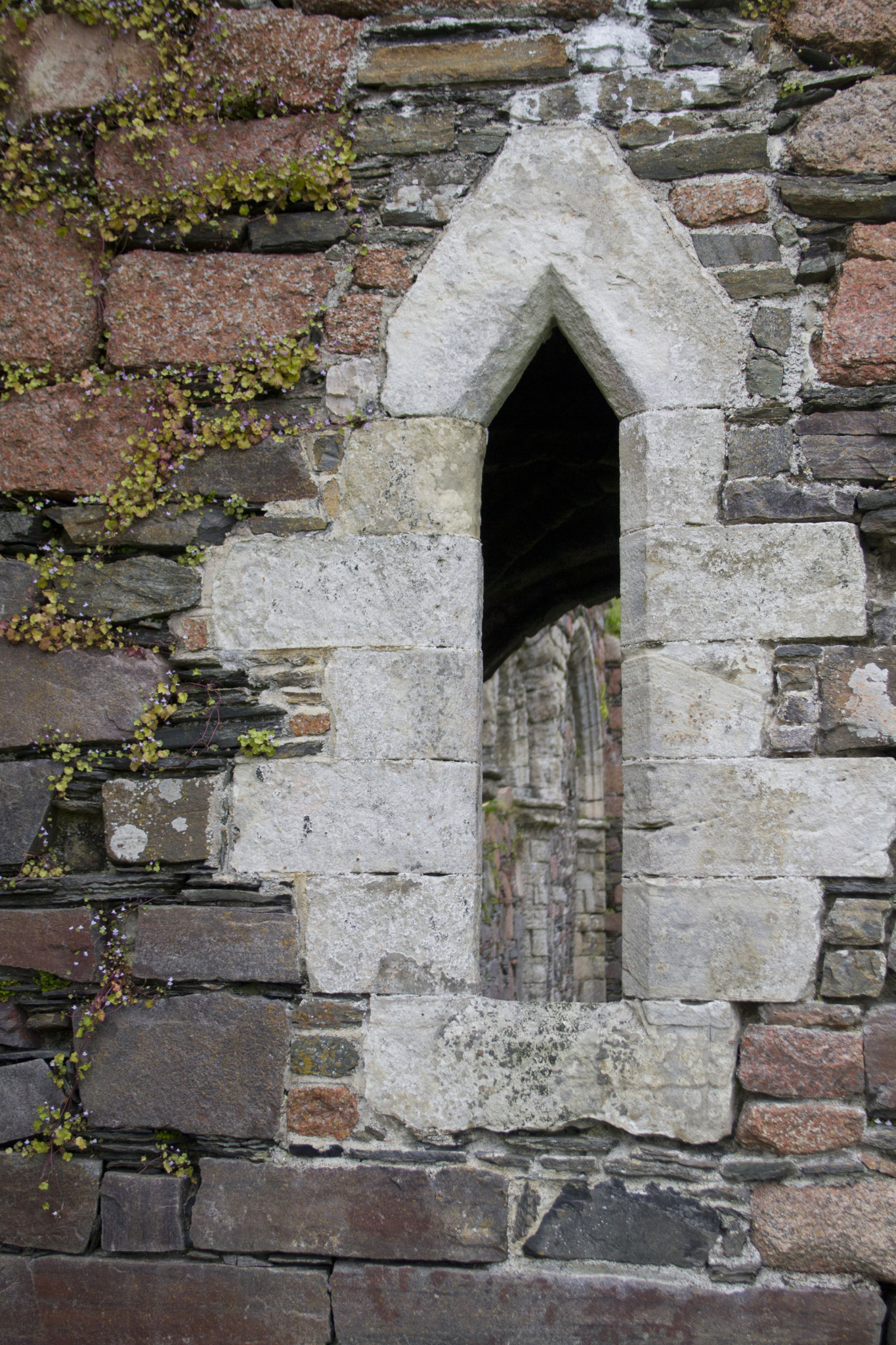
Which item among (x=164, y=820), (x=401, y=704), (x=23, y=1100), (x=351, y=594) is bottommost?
(x=23, y=1100)

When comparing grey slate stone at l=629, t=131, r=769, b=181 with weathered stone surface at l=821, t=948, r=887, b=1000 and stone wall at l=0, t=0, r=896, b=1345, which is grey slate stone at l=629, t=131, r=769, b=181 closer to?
stone wall at l=0, t=0, r=896, b=1345

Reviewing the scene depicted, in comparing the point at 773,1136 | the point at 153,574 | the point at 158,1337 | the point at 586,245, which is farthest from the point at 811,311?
the point at 158,1337

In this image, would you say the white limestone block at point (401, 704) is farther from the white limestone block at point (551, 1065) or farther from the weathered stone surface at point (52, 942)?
the weathered stone surface at point (52, 942)

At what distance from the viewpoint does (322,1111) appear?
2254 mm

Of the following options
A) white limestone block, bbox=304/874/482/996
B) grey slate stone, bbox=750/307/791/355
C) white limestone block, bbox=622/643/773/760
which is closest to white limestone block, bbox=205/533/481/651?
white limestone block, bbox=622/643/773/760

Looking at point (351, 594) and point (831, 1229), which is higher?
point (351, 594)

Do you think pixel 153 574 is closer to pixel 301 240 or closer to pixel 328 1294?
pixel 301 240

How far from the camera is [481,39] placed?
8.09 feet

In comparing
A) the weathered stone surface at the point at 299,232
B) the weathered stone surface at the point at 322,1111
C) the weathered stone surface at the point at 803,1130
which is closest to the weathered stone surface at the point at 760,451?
the weathered stone surface at the point at 299,232

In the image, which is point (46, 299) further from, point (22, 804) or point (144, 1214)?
point (144, 1214)

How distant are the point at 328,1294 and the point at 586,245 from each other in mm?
2640

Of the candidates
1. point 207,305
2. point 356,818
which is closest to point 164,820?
point 356,818

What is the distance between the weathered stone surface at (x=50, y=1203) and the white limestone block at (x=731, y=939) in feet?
4.74

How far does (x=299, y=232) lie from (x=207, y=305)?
314 millimetres
